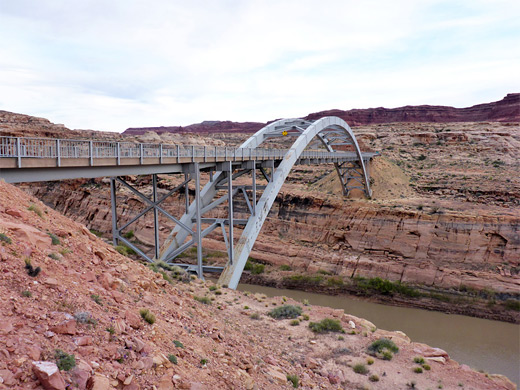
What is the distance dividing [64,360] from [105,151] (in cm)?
823

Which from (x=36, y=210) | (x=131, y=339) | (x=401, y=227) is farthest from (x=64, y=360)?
(x=401, y=227)

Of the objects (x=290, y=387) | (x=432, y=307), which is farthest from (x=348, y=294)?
(x=290, y=387)

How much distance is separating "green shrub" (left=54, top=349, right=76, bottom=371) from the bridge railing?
5903 millimetres

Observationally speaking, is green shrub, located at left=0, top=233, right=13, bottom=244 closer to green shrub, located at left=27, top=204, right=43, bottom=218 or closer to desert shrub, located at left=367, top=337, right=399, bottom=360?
green shrub, located at left=27, top=204, right=43, bottom=218

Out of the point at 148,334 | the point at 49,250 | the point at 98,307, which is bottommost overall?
the point at 148,334

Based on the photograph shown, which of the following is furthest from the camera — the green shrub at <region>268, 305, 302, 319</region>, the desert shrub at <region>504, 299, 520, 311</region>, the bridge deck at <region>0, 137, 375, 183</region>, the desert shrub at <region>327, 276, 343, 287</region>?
the desert shrub at <region>327, 276, 343, 287</region>

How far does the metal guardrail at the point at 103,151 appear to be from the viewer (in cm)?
913

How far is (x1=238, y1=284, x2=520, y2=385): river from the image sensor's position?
57.4 ft

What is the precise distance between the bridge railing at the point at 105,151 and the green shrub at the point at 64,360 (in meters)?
5.90

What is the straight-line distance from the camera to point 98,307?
5605mm

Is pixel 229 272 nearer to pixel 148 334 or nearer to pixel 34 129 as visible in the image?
pixel 148 334

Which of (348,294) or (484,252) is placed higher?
(484,252)

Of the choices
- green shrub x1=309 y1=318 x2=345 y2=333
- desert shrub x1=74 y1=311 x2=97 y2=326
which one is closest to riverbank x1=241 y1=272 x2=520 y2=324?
green shrub x1=309 y1=318 x2=345 y2=333

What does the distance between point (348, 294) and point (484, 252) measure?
370 inches
